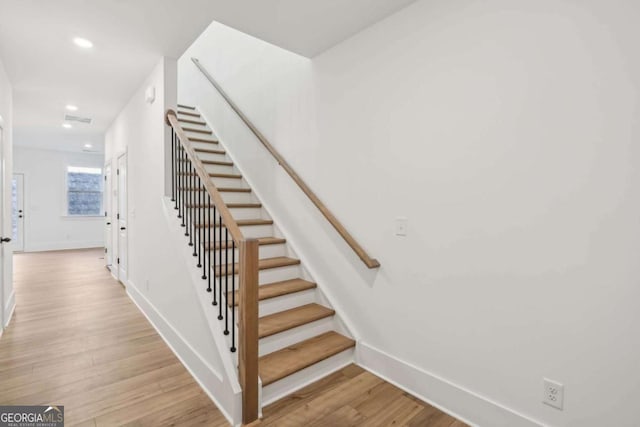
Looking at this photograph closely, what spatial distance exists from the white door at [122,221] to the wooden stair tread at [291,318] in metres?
2.96

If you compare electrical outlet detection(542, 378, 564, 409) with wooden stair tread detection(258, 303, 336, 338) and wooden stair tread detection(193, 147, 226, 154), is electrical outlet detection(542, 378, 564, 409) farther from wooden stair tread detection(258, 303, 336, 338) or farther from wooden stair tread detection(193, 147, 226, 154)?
wooden stair tread detection(193, 147, 226, 154)

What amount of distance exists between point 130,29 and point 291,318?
2.58m

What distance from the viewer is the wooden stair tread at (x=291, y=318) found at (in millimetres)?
2318

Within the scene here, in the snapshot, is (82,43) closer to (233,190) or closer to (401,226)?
(233,190)

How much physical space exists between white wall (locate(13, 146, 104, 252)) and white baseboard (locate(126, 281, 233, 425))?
680 centimetres

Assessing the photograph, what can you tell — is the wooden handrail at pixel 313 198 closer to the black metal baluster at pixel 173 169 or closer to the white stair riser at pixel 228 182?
the white stair riser at pixel 228 182

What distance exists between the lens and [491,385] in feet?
5.83

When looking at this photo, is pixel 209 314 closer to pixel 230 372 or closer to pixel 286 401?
pixel 230 372

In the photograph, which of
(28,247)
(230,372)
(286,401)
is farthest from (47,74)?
(28,247)

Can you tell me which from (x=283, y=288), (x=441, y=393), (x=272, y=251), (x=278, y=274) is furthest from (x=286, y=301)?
(x=441, y=393)

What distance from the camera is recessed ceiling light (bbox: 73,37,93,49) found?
2600 mm

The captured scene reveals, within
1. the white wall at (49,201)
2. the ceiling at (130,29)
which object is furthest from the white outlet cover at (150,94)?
the white wall at (49,201)

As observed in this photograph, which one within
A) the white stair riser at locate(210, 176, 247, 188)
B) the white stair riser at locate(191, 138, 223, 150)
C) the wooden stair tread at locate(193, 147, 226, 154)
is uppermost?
the white stair riser at locate(191, 138, 223, 150)

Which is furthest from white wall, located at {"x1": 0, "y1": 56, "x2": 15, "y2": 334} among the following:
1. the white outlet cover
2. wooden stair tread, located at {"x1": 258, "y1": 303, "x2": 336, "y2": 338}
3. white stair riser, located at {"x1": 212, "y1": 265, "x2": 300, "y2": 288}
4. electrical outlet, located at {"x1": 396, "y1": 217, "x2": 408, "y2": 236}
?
electrical outlet, located at {"x1": 396, "y1": 217, "x2": 408, "y2": 236}
